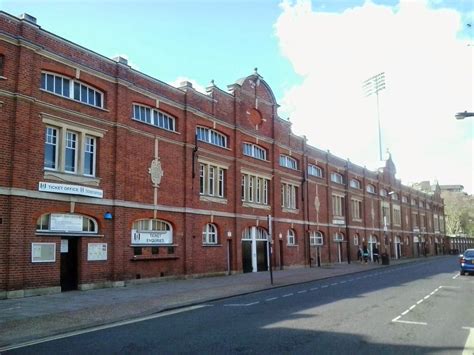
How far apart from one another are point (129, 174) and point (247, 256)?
11.8 metres

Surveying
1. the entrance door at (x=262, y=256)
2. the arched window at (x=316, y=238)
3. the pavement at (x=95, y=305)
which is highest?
the arched window at (x=316, y=238)

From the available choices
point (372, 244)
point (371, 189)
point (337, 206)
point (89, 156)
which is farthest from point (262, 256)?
point (371, 189)

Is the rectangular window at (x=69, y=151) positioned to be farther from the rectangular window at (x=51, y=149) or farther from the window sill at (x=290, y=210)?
the window sill at (x=290, y=210)

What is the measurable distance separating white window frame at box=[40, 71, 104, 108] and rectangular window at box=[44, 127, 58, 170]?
1.60 metres

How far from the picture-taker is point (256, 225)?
31812 millimetres

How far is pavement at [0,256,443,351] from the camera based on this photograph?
10.8m

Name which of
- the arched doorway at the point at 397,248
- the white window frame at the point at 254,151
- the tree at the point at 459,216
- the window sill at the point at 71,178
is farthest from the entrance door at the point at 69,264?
the tree at the point at 459,216

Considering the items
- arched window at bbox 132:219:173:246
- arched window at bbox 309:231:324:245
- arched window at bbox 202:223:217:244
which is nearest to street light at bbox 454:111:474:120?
arched window at bbox 132:219:173:246

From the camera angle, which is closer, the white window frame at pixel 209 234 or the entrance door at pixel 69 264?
the entrance door at pixel 69 264

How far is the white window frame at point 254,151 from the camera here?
104 ft

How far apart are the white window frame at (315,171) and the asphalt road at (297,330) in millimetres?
25307

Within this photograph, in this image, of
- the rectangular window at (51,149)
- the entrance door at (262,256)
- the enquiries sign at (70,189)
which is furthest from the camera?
the entrance door at (262,256)

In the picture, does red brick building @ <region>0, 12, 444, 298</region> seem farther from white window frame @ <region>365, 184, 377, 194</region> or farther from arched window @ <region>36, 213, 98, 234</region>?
white window frame @ <region>365, 184, 377, 194</region>

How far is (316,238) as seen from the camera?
40281mm
